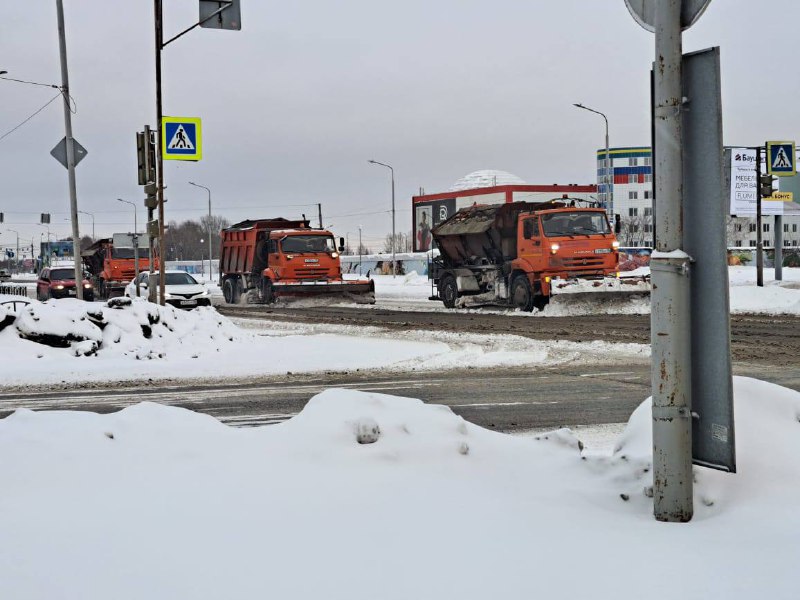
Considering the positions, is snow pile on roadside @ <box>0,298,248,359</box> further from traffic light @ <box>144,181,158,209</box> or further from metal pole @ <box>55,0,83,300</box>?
metal pole @ <box>55,0,83,300</box>

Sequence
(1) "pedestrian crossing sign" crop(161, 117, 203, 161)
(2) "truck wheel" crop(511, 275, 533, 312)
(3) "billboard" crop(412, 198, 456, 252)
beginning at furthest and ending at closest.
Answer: (3) "billboard" crop(412, 198, 456, 252), (2) "truck wheel" crop(511, 275, 533, 312), (1) "pedestrian crossing sign" crop(161, 117, 203, 161)

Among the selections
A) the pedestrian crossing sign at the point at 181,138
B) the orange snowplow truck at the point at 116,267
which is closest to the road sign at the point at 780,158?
the pedestrian crossing sign at the point at 181,138

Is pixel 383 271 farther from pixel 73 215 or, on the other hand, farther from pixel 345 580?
pixel 345 580

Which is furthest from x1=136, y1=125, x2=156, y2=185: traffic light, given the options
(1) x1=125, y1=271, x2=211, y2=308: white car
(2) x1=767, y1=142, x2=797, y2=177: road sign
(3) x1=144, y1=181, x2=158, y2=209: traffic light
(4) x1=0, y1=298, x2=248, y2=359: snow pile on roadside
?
(2) x1=767, y1=142, x2=797, y2=177: road sign

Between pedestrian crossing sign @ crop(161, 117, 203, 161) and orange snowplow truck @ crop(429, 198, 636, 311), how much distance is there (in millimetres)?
9144

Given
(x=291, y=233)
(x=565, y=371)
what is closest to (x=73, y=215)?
(x=291, y=233)

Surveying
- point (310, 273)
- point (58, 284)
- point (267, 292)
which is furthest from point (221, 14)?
point (58, 284)

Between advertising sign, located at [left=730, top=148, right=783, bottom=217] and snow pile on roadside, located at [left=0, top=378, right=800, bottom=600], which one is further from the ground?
advertising sign, located at [left=730, top=148, right=783, bottom=217]

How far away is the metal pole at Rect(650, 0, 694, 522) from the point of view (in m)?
3.92

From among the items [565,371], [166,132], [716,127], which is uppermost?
[166,132]

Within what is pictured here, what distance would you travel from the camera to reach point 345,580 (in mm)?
3182

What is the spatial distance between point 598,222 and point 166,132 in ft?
38.0

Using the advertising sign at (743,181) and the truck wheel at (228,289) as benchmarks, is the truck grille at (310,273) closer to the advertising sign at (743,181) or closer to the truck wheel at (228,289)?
the truck wheel at (228,289)

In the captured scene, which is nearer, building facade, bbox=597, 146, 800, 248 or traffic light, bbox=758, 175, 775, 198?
traffic light, bbox=758, 175, 775, 198
